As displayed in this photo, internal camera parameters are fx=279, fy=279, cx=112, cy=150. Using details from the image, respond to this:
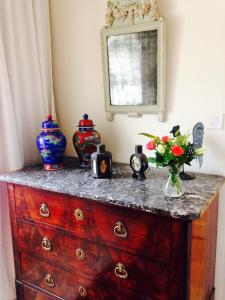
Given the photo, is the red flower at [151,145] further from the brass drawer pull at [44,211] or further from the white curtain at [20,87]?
the white curtain at [20,87]

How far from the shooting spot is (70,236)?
5.06ft

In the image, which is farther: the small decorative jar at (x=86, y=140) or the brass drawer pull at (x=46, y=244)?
the small decorative jar at (x=86, y=140)

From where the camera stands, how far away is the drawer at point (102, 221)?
1247mm

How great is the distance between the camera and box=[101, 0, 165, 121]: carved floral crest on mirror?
1663mm

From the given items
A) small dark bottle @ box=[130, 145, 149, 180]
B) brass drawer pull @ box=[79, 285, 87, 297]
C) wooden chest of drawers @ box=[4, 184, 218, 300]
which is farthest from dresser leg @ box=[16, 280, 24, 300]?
small dark bottle @ box=[130, 145, 149, 180]

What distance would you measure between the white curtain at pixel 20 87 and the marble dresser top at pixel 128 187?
0.72ft

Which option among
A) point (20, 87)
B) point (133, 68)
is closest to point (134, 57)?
point (133, 68)

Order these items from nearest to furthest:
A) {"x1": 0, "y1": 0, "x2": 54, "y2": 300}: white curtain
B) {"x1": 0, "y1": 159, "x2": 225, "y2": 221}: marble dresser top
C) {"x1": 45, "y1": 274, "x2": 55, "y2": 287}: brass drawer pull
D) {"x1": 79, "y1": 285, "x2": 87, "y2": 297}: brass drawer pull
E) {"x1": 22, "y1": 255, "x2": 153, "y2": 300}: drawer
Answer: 1. {"x1": 0, "y1": 159, "x2": 225, "y2": 221}: marble dresser top
2. {"x1": 22, "y1": 255, "x2": 153, "y2": 300}: drawer
3. {"x1": 79, "y1": 285, "x2": 87, "y2": 297}: brass drawer pull
4. {"x1": 45, "y1": 274, "x2": 55, "y2": 287}: brass drawer pull
5. {"x1": 0, "y1": 0, "x2": 54, "y2": 300}: white curtain

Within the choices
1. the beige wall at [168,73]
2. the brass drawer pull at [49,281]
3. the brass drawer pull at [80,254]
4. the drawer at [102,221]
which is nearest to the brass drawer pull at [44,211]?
the drawer at [102,221]

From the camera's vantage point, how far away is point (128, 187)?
144 centimetres

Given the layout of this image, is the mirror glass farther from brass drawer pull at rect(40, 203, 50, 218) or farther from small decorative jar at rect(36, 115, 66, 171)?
brass drawer pull at rect(40, 203, 50, 218)

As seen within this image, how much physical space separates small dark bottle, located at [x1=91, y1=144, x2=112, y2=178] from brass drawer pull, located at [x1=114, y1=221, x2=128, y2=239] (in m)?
0.35

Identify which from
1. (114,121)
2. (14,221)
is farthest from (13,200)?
(114,121)

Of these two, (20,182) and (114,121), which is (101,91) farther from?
(20,182)
